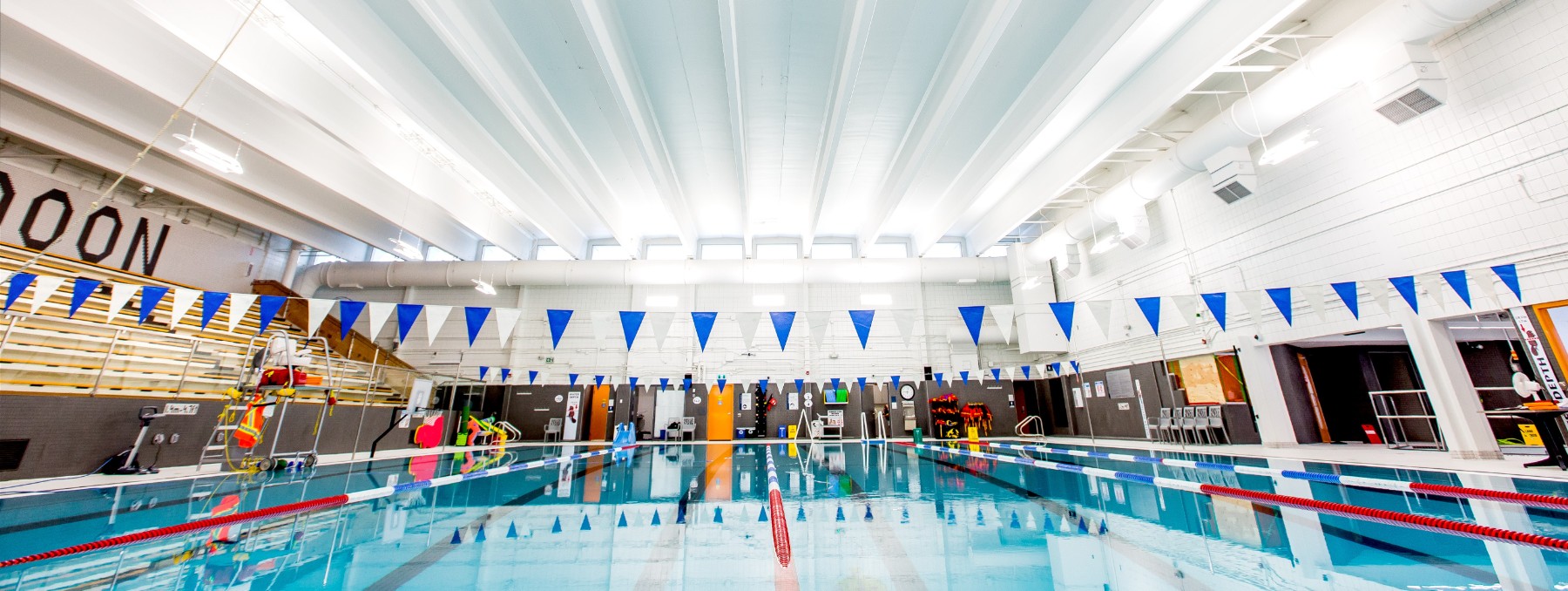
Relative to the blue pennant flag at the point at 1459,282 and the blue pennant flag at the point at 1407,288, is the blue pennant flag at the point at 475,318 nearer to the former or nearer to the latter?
the blue pennant flag at the point at 1407,288

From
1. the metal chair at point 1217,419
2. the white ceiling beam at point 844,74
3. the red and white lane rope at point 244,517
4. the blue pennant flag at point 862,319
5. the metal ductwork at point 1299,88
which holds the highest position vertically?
the white ceiling beam at point 844,74

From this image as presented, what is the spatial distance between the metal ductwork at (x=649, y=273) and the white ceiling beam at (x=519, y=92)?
124 inches

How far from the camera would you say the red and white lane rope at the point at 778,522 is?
2502 mm

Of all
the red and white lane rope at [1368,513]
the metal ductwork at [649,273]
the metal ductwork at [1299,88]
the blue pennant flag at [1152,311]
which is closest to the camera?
the red and white lane rope at [1368,513]

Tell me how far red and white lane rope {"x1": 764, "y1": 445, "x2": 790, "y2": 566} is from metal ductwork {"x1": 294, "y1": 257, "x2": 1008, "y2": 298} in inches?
395

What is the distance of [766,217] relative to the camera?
15523 millimetres

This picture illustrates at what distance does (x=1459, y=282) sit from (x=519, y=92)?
13.3 m

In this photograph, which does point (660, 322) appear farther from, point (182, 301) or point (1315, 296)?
point (1315, 296)

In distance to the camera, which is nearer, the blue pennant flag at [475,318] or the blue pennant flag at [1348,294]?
the blue pennant flag at [1348,294]

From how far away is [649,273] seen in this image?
1508 cm

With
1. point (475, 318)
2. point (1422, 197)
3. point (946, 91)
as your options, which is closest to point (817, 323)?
point (946, 91)

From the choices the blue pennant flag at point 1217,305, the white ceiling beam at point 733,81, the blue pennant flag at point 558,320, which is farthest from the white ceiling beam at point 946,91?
the blue pennant flag at point 558,320

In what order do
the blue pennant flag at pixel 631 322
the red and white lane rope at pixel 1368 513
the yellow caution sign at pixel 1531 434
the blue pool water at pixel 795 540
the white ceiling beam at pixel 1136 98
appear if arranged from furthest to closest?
1. the yellow caution sign at pixel 1531 434
2. the blue pennant flag at pixel 631 322
3. the white ceiling beam at pixel 1136 98
4. the red and white lane rope at pixel 1368 513
5. the blue pool water at pixel 795 540

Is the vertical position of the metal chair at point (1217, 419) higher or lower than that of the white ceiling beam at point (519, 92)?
lower
